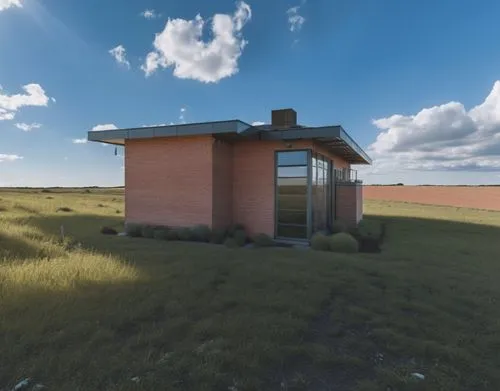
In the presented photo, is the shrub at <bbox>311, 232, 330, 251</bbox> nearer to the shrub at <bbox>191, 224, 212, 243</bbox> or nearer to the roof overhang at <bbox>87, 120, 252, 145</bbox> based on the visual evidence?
the shrub at <bbox>191, 224, 212, 243</bbox>

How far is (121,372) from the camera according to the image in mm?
3295

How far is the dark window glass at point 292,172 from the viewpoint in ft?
39.7

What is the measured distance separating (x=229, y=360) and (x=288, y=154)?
31.3ft

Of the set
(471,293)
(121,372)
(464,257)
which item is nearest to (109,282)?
(121,372)

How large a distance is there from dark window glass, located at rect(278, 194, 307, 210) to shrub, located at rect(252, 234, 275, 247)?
139cm

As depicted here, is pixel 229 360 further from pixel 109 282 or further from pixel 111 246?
pixel 111 246

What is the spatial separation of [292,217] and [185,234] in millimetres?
4082

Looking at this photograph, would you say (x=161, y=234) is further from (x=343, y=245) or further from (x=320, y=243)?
(x=343, y=245)

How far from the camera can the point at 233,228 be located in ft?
41.8

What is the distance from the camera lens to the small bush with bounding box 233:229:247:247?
11567 mm

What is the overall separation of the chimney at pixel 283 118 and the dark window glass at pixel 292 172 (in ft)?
10.6

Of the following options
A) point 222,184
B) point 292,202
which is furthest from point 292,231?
point 222,184

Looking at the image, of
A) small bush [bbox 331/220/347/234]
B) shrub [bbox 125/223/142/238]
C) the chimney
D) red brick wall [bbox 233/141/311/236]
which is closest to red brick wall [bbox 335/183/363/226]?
small bush [bbox 331/220/347/234]

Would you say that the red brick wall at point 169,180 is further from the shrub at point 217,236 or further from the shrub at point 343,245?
the shrub at point 343,245
